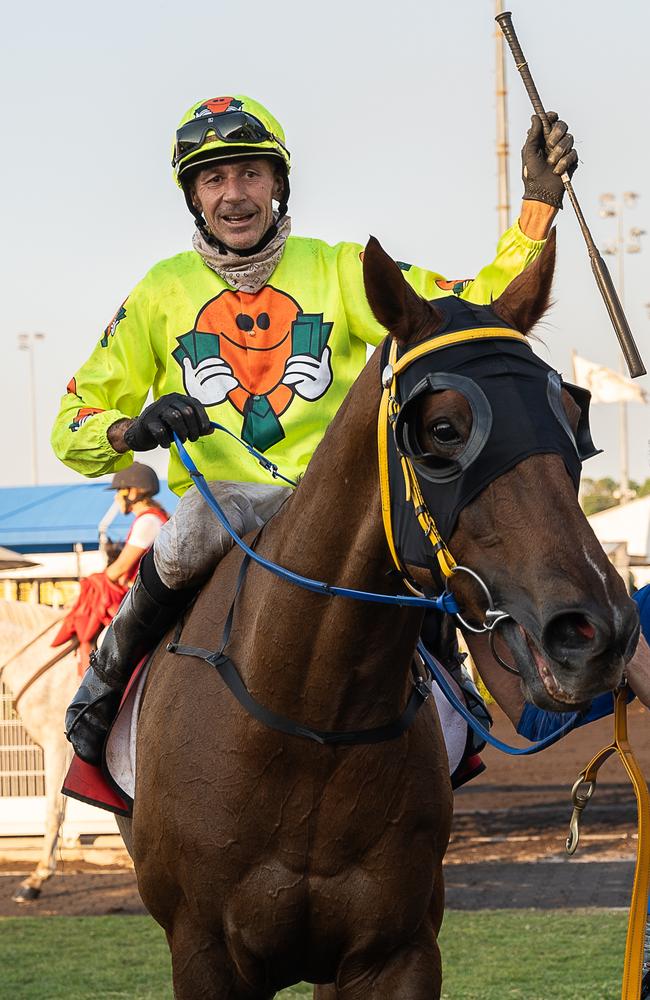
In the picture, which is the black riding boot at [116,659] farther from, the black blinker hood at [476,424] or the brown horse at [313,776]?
the black blinker hood at [476,424]

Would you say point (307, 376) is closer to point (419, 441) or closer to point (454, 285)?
point (454, 285)

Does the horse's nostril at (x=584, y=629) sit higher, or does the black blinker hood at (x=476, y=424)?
the black blinker hood at (x=476, y=424)

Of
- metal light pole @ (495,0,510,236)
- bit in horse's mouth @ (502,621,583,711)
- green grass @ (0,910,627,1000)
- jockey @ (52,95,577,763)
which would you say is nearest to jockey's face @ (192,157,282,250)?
jockey @ (52,95,577,763)

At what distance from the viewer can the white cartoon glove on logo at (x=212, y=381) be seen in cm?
394

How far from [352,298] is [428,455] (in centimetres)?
145

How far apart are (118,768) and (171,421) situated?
3.53 ft

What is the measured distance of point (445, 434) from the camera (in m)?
2.64

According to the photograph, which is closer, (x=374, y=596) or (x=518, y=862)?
(x=374, y=596)

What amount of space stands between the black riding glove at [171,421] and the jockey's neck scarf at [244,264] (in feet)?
2.23

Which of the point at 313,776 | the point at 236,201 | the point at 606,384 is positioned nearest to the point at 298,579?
the point at 313,776

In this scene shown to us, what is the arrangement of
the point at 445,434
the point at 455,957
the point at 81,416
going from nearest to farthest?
the point at 445,434 < the point at 81,416 < the point at 455,957

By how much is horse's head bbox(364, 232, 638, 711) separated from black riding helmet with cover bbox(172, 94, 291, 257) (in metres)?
1.28

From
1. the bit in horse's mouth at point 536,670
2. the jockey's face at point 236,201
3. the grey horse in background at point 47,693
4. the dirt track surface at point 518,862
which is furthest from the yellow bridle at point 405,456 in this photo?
the grey horse in background at point 47,693

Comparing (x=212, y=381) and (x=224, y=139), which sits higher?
(x=224, y=139)
